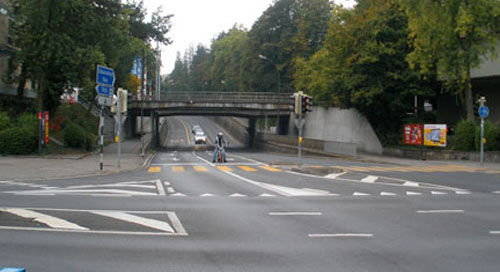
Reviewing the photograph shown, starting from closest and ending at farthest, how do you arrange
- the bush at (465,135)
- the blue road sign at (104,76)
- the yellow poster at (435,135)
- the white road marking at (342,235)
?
the white road marking at (342,235) < the blue road sign at (104,76) < the bush at (465,135) < the yellow poster at (435,135)

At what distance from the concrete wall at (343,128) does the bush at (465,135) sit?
9934 mm

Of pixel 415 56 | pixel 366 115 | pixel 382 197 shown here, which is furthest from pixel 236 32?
pixel 382 197

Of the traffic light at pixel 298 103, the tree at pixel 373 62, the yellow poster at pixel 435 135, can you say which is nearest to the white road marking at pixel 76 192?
the traffic light at pixel 298 103

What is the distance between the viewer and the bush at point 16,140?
32.8 meters

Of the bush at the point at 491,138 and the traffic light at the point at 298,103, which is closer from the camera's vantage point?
the traffic light at the point at 298,103

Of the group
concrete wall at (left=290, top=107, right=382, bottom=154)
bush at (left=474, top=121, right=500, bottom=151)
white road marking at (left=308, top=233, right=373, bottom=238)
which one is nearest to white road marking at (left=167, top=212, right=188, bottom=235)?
white road marking at (left=308, top=233, right=373, bottom=238)

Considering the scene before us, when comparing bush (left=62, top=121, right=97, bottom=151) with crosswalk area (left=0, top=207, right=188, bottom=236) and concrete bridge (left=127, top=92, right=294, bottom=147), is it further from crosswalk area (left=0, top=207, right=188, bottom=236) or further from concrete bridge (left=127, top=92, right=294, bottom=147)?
crosswalk area (left=0, top=207, right=188, bottom=236)

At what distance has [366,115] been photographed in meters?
48.4

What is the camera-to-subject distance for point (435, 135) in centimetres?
3850

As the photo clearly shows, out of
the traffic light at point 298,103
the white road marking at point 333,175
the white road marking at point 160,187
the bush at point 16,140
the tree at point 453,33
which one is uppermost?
the tree at point 453,33

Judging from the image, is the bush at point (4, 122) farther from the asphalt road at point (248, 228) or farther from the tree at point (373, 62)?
the tree at point (373, 62)

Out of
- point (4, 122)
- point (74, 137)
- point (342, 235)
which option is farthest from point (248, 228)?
point (74, 137)

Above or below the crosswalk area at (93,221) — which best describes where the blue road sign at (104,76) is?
above

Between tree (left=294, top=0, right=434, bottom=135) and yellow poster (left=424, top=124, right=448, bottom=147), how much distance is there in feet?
14.4
